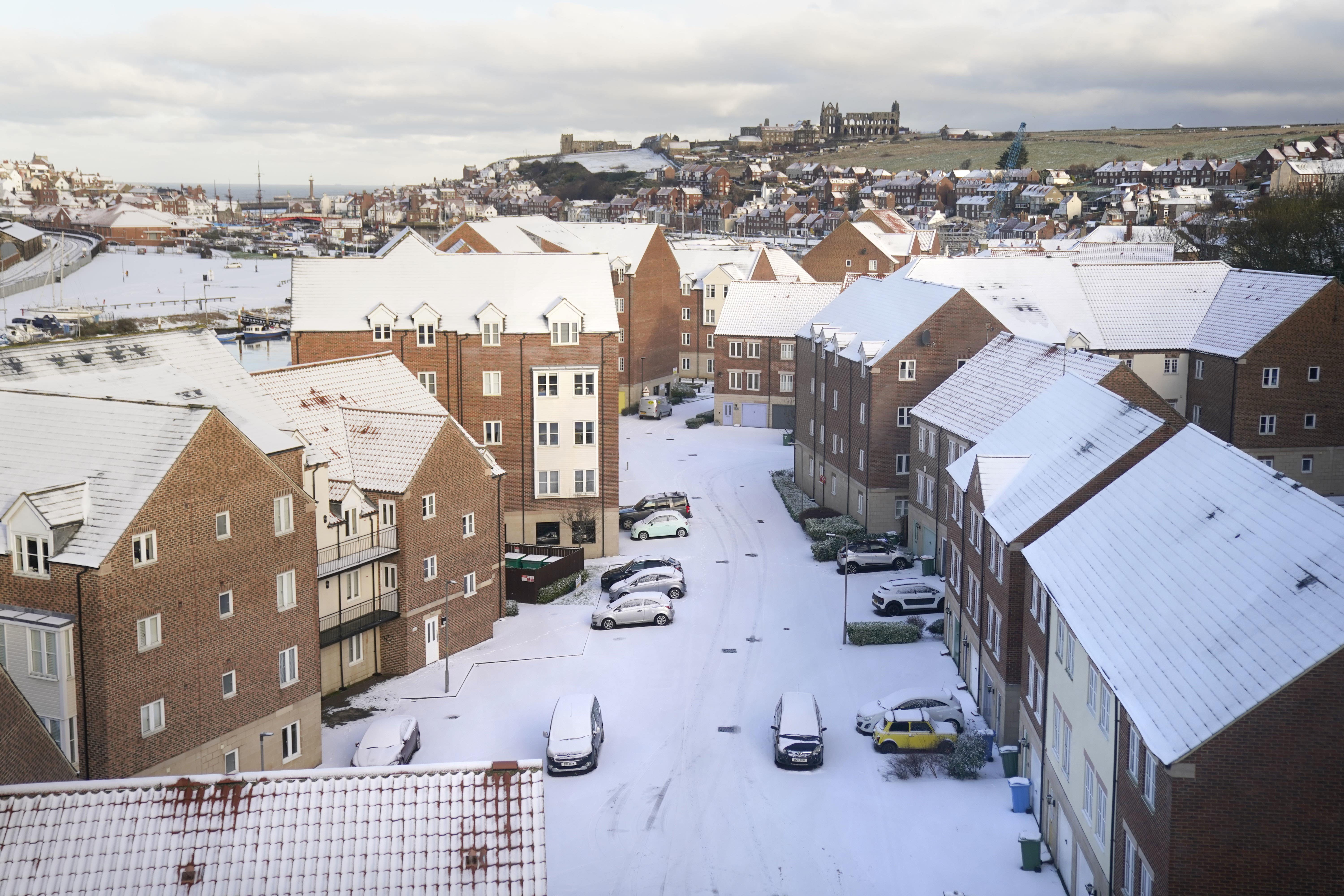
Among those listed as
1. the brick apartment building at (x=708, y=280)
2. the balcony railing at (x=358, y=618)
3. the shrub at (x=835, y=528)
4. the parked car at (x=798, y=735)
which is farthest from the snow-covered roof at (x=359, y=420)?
A: the brick apartment building at (x=708, y=280)

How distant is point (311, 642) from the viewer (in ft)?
103

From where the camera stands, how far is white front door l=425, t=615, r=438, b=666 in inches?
1538

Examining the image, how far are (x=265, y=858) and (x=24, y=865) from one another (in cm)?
315

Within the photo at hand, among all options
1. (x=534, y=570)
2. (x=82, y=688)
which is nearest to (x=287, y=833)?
(x=82, y=688)

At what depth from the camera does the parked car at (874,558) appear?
4794 centimetres

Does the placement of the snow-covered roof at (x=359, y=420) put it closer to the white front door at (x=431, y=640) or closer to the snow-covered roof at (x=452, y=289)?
the white front door at (x=431, y=640)

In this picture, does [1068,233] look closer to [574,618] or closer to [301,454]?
[574,618]

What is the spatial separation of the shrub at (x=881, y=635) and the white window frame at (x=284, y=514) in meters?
19.2

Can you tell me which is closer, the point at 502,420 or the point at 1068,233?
the point at 502,420


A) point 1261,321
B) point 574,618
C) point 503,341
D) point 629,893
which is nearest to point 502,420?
point 503,341

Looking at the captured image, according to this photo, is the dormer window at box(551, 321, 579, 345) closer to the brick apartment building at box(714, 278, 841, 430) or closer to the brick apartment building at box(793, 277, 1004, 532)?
the brick apartment building at box(793, 277, 1004, 532)

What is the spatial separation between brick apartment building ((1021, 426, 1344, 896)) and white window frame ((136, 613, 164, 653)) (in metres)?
19.7

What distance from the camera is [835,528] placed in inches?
2088

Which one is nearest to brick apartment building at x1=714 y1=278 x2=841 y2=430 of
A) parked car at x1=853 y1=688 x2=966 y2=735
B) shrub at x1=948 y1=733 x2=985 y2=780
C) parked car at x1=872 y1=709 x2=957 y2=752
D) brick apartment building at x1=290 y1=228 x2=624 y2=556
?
brick apartment building at x1=290 y1=228 x2=624 y2=556
